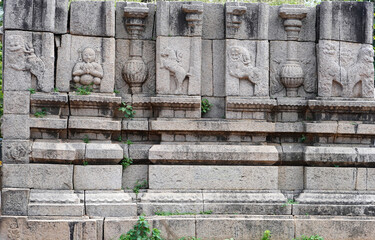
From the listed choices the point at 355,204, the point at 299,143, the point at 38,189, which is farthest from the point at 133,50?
the point at 355,204

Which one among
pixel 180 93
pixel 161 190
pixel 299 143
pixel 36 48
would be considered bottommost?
pixel 161 190

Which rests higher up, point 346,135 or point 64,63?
point 64,63

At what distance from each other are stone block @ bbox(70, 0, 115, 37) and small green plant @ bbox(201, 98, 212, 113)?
6.92ft

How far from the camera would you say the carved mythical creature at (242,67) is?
9.38 meters

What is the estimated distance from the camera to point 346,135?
9609 mm

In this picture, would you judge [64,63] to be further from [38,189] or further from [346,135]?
[346,135]

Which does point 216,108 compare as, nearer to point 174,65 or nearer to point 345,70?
point 174,65

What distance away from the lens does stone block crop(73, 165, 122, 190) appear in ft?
29.3

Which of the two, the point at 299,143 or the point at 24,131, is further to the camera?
the point at 299,143

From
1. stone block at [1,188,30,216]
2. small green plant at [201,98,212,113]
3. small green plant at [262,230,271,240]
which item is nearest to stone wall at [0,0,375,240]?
stone block at [1,188,30,216]

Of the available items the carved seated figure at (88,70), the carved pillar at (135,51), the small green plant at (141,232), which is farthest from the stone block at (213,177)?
the carved seated figure at (88,70)

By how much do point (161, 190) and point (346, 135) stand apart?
363 centimetres

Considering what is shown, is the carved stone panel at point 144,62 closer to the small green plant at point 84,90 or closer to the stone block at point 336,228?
the small green plant at point 84,90

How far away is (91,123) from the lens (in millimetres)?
9008
